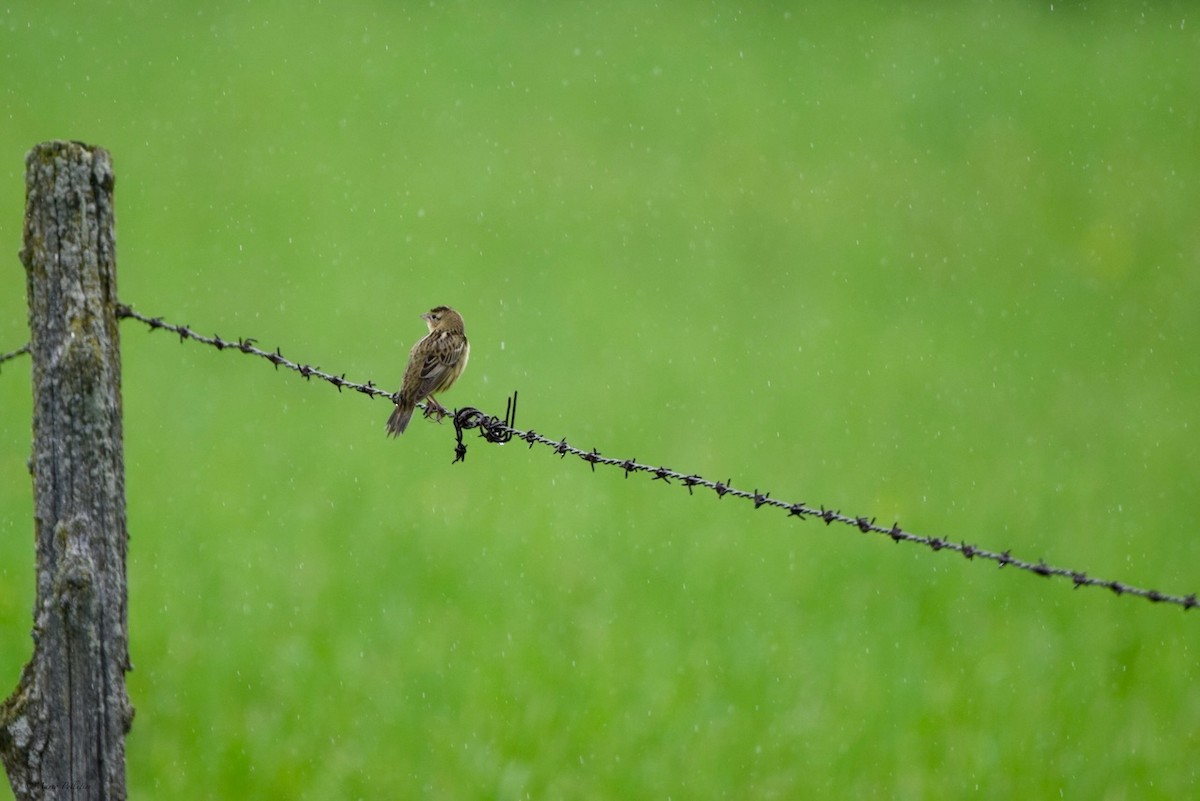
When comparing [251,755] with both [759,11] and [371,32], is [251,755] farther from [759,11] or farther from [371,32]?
[759,11]

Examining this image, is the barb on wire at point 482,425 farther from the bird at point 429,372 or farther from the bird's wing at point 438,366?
the bird's wing at point 438,366

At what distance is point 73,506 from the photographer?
148 inches

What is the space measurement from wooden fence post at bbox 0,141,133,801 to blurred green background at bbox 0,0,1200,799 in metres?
3.41

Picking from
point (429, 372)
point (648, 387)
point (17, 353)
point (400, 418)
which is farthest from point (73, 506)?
point (648, 387)

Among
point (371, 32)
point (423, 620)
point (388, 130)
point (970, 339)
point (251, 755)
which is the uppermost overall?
point (371, 32)

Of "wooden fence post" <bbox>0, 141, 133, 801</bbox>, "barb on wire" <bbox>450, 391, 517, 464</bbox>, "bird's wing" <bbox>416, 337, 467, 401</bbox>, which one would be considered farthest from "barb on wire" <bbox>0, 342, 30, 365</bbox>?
"bird's wing" <bbox>416, 337, 467, 401</bbox>

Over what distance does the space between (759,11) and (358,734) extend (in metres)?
22.0

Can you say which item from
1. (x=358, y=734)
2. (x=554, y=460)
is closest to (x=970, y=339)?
(x=554, y=460)

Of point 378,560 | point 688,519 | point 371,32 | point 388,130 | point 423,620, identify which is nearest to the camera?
point 423,620

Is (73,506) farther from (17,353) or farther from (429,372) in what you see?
(429,372)

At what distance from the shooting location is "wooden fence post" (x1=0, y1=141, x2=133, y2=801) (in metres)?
3.72

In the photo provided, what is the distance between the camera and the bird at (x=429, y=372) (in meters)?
5.38

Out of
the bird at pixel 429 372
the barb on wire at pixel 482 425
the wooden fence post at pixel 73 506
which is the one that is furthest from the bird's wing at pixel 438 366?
the wooden fence post at pixel 73 506

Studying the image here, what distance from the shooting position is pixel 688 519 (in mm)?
11320
